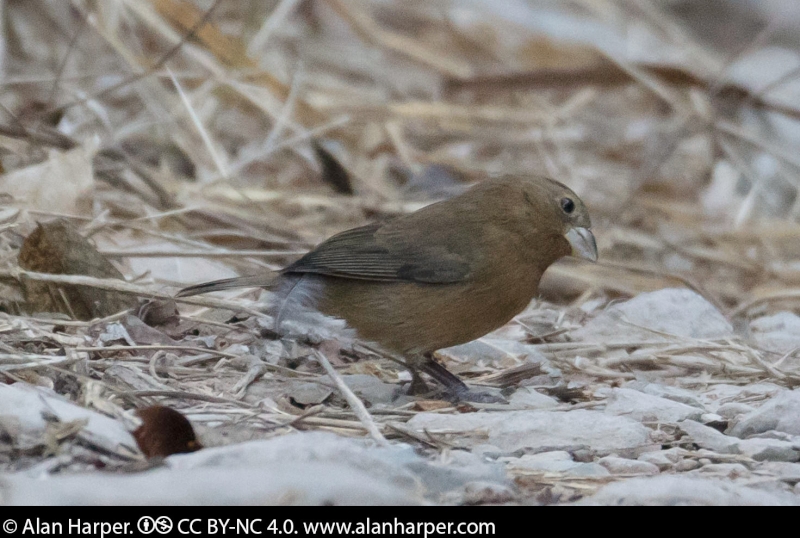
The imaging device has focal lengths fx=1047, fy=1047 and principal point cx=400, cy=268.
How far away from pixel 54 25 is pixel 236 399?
4216 mm

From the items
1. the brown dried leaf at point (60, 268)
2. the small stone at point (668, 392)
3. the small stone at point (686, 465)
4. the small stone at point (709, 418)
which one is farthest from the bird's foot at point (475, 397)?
the brown dried leaf at point (60, 268)

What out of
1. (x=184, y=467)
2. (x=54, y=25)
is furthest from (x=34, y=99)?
(x=184, y=467)

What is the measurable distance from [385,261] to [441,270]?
23 cm

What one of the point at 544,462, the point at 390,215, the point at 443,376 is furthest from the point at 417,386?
the point at 390,215

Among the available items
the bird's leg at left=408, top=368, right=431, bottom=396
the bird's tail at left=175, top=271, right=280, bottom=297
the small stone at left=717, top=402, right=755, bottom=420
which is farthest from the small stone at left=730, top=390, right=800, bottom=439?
the bird's tail at left=175, top=271, right=280, bottom=297

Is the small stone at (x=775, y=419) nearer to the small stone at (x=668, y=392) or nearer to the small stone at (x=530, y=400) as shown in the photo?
the small stone at (x=668, y=392)

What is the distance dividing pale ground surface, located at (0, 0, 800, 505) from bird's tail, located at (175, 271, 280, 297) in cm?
6

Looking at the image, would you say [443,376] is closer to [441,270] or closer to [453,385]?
[453,385]

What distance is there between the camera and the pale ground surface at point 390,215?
7.95 ft

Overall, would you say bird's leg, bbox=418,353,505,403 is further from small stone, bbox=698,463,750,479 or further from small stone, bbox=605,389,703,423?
small stone, bbox=698,463,750,479

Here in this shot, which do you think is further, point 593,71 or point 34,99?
point 593,71

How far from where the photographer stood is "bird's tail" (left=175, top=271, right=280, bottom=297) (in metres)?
3.53
